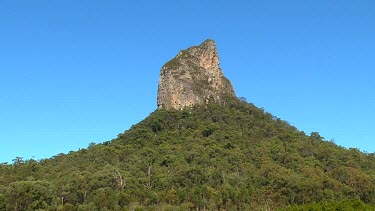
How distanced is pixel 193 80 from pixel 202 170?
145 feet

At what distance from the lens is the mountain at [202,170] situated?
62188 mm

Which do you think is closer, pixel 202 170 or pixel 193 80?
pixel 202 170

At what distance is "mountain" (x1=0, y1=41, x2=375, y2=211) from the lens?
6219cm

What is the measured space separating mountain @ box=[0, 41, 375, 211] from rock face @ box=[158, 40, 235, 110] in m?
1.00

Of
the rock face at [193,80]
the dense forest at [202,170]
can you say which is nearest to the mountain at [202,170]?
the dense forest at [202,170]

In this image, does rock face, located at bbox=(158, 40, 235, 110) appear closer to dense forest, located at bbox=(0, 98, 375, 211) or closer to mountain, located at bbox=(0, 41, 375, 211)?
mountain, located at bbox=(0, 41, 375, 211)

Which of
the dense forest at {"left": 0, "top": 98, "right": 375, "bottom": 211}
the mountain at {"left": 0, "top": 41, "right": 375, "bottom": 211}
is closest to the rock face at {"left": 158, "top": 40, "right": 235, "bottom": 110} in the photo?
the mountain at {"left": 0, "top": 41, "right": 375, "bottom": 211}

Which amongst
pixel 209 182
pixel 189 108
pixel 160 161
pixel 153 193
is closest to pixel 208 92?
pixel 189 108

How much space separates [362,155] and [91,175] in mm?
50804

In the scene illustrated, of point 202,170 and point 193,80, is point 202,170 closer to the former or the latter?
point 202,170

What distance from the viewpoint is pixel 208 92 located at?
11662 cm

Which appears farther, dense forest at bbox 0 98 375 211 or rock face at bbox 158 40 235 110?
rock face at bbox 158 40 235 110

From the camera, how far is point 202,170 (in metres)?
73.7

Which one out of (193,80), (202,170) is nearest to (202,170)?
(202,170)
